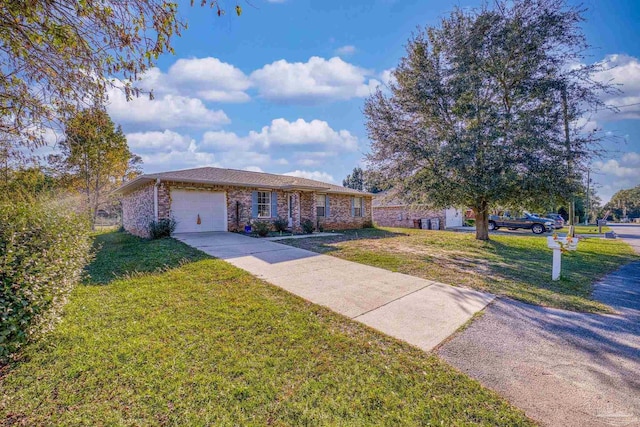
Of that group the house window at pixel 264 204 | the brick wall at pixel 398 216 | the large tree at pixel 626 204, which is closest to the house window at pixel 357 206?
the brick wall at pixel 398 216

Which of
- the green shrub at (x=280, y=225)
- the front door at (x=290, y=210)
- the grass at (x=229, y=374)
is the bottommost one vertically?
the grass at (x=229, y=374)

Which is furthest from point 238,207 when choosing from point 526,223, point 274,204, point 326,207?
point 526,223

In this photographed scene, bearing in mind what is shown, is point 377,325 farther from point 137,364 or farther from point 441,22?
point 441,22

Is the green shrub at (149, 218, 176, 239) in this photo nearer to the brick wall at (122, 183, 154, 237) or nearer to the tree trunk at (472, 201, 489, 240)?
the brick wall at (122, 183, 154, 237)

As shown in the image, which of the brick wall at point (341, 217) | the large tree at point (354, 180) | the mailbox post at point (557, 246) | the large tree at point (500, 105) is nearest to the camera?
the mailbox post at point (557, 246)

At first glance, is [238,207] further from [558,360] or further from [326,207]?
[558,360]

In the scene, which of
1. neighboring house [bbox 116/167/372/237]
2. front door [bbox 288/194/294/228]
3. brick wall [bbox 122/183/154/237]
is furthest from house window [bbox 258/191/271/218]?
brick wall [bbox 122/183/154/237]

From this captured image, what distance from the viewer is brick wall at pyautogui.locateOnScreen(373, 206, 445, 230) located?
23625mm

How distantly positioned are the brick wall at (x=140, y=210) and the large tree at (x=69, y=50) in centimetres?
890

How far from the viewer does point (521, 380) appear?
9.04ft

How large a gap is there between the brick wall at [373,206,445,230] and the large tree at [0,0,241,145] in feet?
72.4

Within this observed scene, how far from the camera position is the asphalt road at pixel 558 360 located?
7.82ft

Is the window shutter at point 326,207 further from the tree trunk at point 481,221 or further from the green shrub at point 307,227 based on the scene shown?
the tree trunk at point 481,221

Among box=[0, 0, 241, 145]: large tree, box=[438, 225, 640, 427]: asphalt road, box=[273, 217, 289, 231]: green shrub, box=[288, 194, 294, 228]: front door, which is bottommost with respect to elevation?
box=[438, 225, 640, 427]: asphalt road
